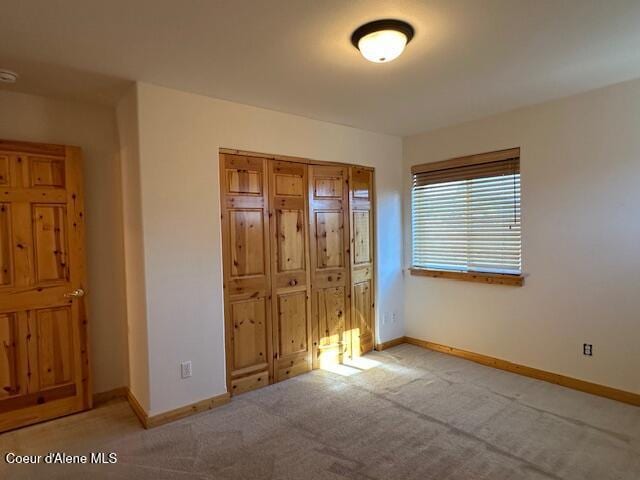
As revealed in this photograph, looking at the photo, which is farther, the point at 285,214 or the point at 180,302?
the point at 285,214

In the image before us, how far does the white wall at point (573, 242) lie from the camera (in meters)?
2.98

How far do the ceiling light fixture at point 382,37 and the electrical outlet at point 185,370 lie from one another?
8.43ft

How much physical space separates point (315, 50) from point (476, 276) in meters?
2.79

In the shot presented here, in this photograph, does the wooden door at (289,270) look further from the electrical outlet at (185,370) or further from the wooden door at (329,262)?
the electrical outlet at (185,370)

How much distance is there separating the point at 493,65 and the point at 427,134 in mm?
1771

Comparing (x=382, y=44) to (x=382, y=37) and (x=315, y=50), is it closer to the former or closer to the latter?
(x=382, y=37)

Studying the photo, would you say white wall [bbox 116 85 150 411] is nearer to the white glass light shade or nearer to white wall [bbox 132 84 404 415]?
white wall [bbox 132 84 404 415]

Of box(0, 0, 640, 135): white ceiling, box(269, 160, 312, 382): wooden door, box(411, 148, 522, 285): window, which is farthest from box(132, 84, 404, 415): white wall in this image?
box(411, 148, 522, 285): window

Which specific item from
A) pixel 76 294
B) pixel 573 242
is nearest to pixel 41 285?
pixel 76 294

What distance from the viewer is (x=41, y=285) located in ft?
9.37

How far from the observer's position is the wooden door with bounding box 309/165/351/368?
381 cm

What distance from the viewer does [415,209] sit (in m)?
4.51

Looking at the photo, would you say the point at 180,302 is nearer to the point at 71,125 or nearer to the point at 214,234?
the point at 214,234

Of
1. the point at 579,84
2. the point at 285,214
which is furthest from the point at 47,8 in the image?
the point at 579,84
